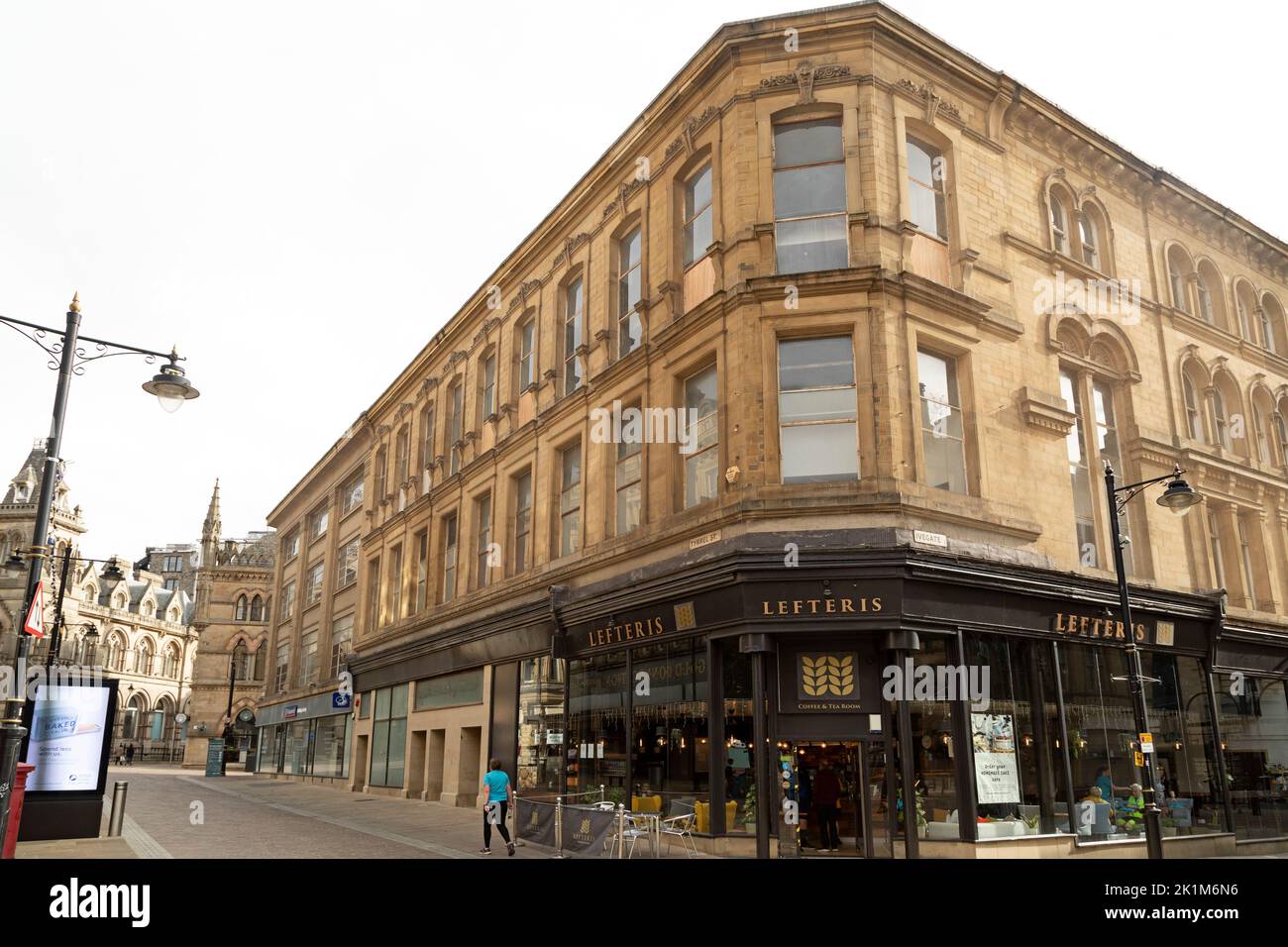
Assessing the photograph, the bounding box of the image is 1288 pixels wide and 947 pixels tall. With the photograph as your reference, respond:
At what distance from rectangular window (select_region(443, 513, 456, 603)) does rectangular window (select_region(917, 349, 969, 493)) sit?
640 inches

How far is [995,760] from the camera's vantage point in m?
14.7

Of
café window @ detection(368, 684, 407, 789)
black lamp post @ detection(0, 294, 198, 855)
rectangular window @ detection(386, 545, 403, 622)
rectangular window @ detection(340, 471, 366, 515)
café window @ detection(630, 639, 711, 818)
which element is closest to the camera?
black lamp post @ detection(0, 294, 198, 855)

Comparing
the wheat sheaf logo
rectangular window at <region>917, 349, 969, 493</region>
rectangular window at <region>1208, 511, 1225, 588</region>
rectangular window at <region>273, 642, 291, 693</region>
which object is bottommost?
the wheat sheaf logo

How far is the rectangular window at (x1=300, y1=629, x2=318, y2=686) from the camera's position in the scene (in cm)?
4181

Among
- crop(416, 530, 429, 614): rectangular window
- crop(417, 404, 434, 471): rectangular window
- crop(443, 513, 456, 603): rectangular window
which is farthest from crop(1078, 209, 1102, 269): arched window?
crop(416, 530, 429, 614): rectangular window

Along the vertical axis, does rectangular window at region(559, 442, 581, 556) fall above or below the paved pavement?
above

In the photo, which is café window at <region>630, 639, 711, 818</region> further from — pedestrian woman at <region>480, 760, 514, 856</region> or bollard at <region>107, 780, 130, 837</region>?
bollard at <region>107, 780, 130, 837</region>

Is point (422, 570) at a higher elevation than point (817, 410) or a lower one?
lower

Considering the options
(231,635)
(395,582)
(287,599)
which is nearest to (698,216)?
(395,582)

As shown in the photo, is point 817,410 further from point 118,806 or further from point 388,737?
point 388,737

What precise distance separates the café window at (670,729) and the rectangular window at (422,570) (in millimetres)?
13551

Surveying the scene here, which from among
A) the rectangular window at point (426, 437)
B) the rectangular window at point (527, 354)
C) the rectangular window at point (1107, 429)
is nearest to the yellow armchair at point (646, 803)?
the rectangular window at point (1107, 429)

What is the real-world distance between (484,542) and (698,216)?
39.3ft
